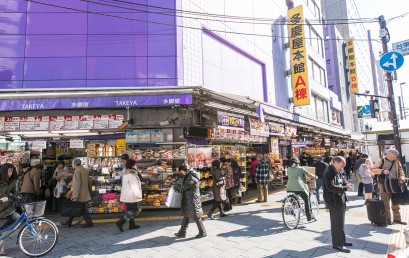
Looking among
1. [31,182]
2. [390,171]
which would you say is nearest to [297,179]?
[390,171]

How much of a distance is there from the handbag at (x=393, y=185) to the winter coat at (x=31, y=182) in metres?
10.6

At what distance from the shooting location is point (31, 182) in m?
8.81

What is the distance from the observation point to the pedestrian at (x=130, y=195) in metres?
6.87

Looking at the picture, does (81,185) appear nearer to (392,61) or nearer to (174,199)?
(174,199)

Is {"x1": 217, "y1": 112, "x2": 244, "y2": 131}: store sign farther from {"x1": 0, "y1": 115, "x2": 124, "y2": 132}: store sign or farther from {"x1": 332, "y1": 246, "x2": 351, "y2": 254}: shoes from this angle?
{"x1": 332, "y1": 246, "x2": 351, "y2": 254}: shoes

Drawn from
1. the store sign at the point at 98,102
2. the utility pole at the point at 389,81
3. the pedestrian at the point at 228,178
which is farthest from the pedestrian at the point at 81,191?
the utility pole at the point at 389,81

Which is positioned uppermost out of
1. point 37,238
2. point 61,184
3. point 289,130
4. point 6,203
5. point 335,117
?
point 335,117

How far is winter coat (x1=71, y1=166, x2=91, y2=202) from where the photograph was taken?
A: 24.4ft

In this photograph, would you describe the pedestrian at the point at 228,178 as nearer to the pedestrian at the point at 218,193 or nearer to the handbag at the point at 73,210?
the pedestrian at the point at 218,193

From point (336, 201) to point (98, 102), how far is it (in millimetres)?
6893

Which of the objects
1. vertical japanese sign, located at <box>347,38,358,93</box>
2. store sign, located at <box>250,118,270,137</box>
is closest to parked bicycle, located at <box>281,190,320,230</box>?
store sign, located at <box>250,118,270,137</box>

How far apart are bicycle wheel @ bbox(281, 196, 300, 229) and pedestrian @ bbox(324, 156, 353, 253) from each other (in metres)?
1.46

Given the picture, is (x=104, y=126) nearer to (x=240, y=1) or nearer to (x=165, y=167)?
(x=165, y=167)

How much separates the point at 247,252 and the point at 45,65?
9.65 m
